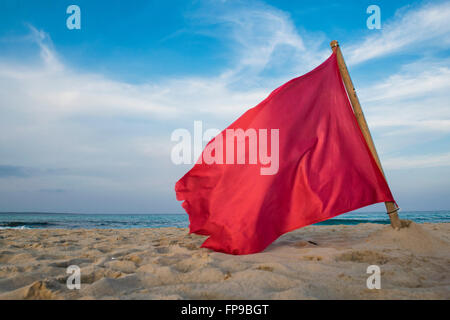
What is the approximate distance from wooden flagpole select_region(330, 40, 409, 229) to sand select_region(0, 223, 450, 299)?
0.48 feet

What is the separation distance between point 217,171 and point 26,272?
91.4 inches

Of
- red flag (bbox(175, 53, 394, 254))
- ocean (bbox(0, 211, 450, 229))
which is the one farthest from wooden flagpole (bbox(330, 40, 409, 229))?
ocean (bbox(0, 211, 450, 229))

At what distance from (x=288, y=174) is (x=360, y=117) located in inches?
50.8

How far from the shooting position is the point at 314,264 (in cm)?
255

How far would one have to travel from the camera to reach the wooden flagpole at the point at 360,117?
335 cm

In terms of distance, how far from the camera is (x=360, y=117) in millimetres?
3598

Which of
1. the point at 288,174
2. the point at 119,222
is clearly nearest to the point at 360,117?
the point at 288,174

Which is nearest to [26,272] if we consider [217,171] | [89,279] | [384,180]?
[89,279]

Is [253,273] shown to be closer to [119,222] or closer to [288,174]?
[288,174]

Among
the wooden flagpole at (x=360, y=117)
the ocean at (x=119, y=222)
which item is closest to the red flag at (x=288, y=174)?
the wooden flagpole at (x=360, y=117)

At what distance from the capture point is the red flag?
123 inches
